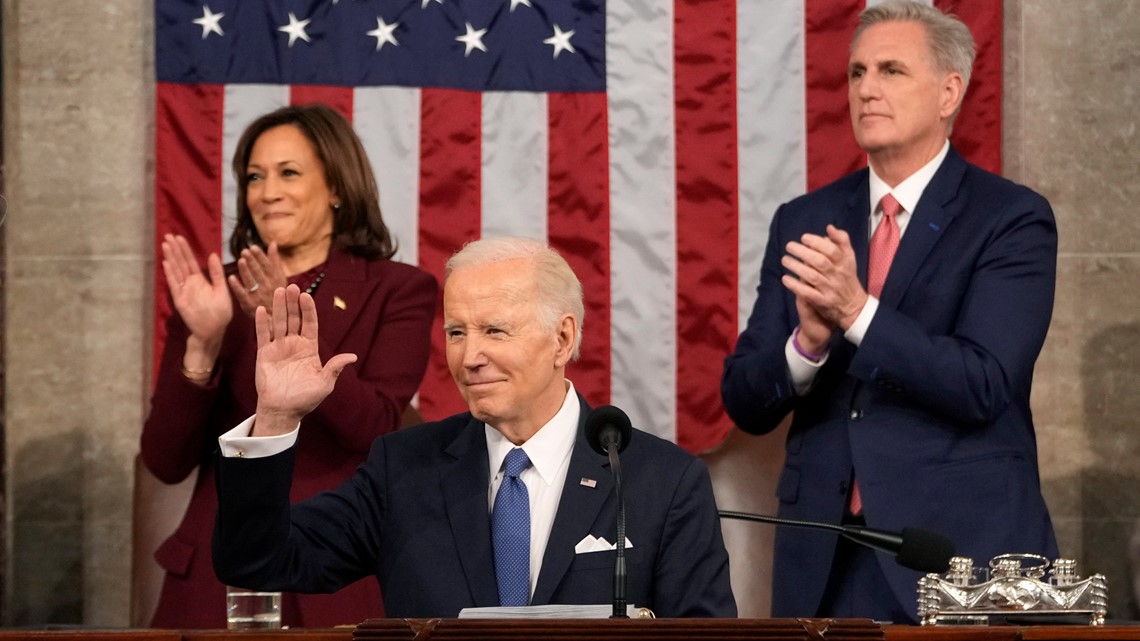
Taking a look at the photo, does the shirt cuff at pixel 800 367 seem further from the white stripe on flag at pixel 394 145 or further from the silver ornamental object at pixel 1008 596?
the white stripe on flag at pixel 394 145

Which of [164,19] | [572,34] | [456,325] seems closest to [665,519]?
[456,325]

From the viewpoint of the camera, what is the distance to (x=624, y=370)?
15.8 ft

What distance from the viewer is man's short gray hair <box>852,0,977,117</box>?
388cm

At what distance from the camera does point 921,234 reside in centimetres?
369

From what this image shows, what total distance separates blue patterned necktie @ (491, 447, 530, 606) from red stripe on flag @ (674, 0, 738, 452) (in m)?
1.79

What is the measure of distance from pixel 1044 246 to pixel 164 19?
267cm

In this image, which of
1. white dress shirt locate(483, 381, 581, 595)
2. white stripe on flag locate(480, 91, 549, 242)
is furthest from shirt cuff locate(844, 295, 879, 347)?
white stripe on flag locate(480, 91, 549, 242)

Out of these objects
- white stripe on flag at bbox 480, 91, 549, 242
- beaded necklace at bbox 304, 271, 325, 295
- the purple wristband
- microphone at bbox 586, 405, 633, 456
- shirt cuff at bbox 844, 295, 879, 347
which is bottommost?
microphone at bbox 586, 405, 633, 456

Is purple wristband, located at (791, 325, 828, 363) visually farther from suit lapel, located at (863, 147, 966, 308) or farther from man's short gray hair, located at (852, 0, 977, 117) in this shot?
man's short gray hair, located at (852, 0, 977, 117)

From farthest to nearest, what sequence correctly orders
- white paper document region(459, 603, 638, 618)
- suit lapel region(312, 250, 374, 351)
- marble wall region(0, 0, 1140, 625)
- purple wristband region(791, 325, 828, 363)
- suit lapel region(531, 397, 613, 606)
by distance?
marble wall region(0, 0, 1140, 625)
suit lapel region(312, 250, 374, 351)
purple wristband region(791, 325, 828, 363)
suit lapel region(531, 397, 613, 606)
white paper document region(459, 603, 638, 618)

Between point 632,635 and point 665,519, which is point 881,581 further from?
point 632,635

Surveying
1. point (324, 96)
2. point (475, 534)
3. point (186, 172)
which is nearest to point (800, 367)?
point (475, 534)

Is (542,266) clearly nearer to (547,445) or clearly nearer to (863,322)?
(547,445)

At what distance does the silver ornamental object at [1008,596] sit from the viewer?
8.85 ft
